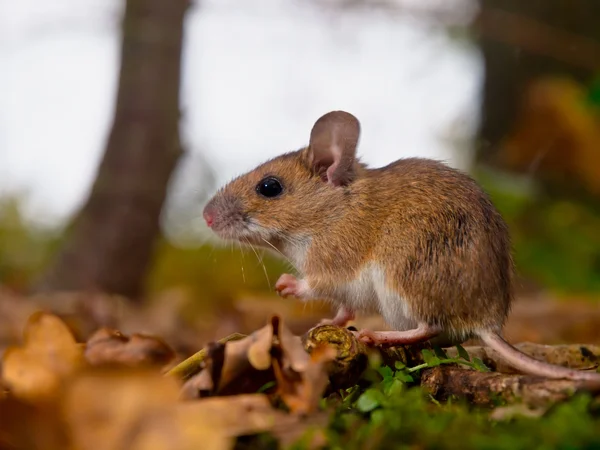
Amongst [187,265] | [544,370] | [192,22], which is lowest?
[187,265]

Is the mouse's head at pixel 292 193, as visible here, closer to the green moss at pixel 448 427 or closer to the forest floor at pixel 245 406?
the forest floor at pixel 245 406

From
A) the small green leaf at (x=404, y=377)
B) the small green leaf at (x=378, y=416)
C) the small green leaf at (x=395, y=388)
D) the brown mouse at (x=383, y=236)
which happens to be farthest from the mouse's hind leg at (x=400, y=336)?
the small green leaf at (x=378, y=416)

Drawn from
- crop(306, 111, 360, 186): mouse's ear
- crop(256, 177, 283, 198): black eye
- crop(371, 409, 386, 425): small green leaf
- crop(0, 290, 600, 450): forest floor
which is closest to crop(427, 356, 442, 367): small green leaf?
crop(0, 290, 600, 450): forest floor

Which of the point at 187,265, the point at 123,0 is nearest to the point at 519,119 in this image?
the point at 187,265

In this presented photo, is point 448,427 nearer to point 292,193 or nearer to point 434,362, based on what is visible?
point 434,362

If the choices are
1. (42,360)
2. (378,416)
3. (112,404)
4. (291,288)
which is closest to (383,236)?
(291,288)

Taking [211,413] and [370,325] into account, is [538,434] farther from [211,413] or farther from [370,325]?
[370,325]
